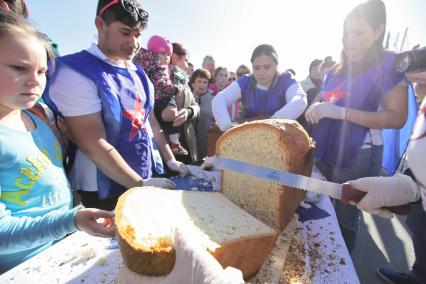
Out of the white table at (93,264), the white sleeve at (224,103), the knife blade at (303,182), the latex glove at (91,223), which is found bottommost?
the white table at (93,264)

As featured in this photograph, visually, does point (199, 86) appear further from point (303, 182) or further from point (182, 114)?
point (303, 182)

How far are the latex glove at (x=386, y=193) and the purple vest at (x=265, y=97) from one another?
1.44m

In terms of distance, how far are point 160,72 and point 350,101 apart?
2.19 m

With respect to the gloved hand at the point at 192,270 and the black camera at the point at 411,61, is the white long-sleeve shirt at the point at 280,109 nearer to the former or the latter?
the black camera at the point at 411,61

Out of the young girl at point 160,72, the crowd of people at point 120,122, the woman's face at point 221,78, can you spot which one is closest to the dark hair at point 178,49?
the young girl at point 160,72

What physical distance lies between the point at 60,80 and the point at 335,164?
6.77ft

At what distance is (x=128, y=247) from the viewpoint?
37.4 inches

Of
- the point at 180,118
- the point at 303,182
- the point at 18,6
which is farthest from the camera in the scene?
the point at 180,118

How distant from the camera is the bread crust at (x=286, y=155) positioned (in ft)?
4.72

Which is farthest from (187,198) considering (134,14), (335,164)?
(335,164)

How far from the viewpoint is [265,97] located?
8.54 feet

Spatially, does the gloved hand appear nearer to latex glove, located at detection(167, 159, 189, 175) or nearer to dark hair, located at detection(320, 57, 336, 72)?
latex glove, located at detection(167, 159, 189, 175)

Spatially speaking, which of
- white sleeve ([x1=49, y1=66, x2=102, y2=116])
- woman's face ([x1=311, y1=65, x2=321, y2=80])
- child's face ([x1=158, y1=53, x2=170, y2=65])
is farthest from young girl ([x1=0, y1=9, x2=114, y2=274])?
woman's face ([x1=311, y1=65, x2=321, y2=80])

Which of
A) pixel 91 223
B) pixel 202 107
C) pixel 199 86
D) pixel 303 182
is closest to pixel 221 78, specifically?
pixel 199 86
